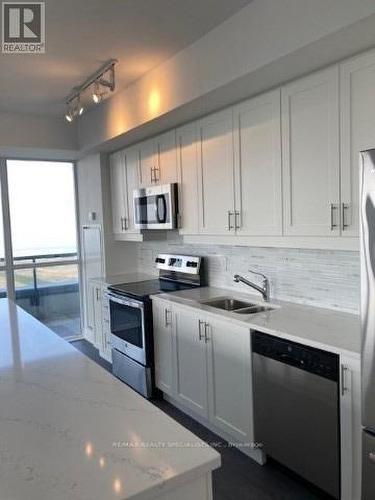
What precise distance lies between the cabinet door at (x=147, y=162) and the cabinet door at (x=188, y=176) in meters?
0.41

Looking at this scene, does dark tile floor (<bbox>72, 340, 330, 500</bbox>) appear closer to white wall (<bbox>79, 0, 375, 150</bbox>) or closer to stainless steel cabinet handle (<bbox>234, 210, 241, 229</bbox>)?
stainless steel cabinet handle (<bbox>234, 210, 241, 229</bbox>)

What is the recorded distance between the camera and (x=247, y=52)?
2195mm

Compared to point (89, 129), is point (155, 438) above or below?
below

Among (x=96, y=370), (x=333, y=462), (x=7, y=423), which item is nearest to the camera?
(x=7, y=423)

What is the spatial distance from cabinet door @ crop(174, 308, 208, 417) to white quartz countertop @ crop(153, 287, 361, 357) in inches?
5.0

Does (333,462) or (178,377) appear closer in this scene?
(333,462)

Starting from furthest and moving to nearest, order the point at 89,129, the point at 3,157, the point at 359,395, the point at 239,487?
the point at 3,157
the point at 89,129
the point at 239,487
the point at 359,395

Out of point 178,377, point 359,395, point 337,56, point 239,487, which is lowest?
point 239,487

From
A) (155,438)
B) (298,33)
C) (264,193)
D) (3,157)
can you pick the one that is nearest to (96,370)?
(155,438)

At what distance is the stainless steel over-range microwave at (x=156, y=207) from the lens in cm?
345

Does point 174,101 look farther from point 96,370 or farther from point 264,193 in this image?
point 96,370

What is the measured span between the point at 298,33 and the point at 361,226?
3.18 ft

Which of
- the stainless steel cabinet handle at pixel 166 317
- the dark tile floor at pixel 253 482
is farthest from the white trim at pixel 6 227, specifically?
the dark tile floor at pixel 253 482

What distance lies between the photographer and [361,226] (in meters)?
1.64
